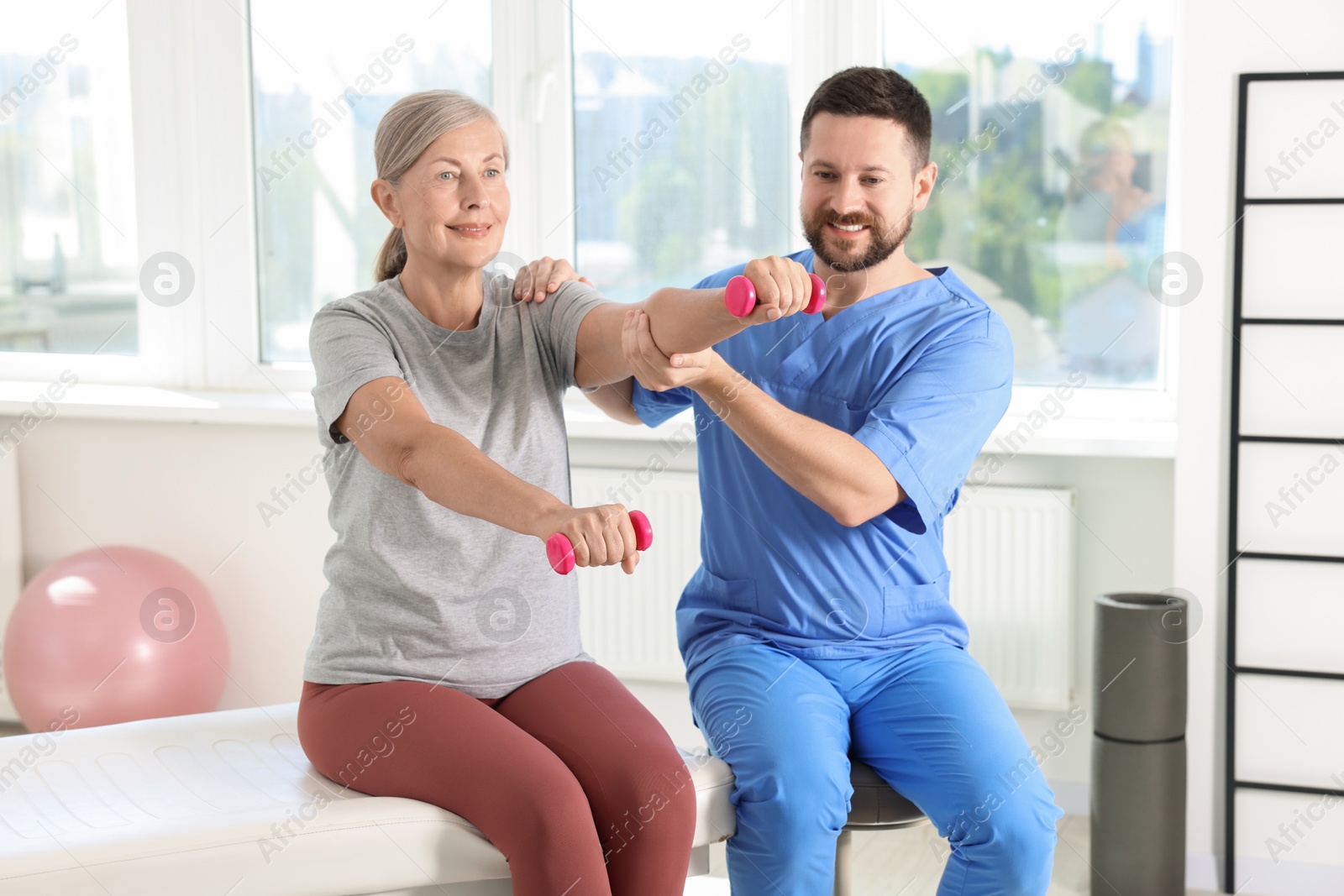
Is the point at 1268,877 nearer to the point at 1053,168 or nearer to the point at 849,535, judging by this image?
the point at 849,535

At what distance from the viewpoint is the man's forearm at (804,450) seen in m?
1.45

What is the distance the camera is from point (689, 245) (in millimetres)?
2887

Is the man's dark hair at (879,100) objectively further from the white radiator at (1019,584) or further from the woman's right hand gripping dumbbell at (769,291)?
the white radiator at (1019,584)

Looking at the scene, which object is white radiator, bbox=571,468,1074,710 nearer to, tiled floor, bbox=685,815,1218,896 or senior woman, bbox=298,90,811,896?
tiled floor, bbox=685,815,1218,896

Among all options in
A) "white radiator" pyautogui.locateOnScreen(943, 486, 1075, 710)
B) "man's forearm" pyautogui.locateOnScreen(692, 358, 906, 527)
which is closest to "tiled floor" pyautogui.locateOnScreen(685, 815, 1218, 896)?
"white radiator" pyautogui.locateOnScreen(943, 486, 1075, 710)

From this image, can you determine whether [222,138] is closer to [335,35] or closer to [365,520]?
[335,35]

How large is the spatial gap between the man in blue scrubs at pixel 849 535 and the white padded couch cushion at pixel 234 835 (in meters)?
0.11

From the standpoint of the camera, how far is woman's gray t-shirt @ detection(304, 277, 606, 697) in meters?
1.49

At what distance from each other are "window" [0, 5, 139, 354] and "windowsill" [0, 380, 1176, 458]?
172mm

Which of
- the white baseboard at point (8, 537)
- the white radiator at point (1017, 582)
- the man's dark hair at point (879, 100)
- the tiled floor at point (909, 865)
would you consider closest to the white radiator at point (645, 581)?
the white radiator at point (1017, 582)

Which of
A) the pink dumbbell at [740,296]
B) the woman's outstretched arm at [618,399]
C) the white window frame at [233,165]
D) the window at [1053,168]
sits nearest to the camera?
the pink dumbbell at [740,296]

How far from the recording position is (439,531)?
1499 mm

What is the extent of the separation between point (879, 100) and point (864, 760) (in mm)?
860

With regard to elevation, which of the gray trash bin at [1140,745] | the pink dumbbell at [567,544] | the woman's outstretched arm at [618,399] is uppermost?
the woman's outstretched arm at [618,399]
